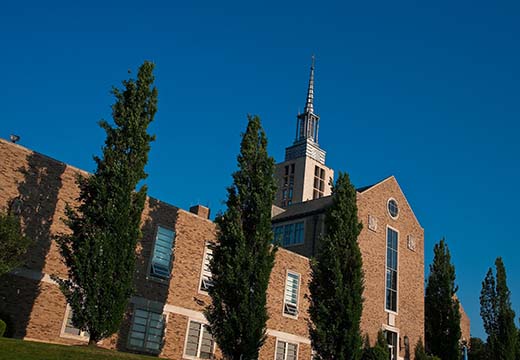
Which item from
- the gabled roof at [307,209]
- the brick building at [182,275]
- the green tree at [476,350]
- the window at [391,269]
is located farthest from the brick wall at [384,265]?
the green tree at [476,350]

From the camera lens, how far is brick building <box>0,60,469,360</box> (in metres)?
22.7

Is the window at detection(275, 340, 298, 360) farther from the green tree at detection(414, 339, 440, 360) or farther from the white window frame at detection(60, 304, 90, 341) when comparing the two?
the green tree at detection(414, 339, 440, 360)

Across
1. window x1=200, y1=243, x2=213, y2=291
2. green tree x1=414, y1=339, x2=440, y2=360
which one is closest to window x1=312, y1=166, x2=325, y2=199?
green tree x1=414, y1=339, x2=440, y2=360

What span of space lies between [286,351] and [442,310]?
18.8m

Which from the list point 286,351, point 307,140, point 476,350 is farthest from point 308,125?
point 286,351

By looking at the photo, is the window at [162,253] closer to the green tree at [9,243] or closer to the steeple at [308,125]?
the green tree at [9,243]

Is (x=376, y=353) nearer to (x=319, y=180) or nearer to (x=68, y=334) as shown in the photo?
(x=68, y=334)

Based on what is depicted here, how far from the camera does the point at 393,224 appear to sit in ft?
147

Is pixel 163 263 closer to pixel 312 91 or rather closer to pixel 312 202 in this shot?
pixel 312 202

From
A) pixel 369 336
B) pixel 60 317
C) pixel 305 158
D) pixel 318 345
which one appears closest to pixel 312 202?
pixel 369 336

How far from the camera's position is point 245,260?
24.6 meters

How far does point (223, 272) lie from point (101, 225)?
19.2 feet

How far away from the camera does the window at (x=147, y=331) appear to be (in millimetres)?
25906

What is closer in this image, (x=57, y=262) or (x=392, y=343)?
(x=57, y=262)
